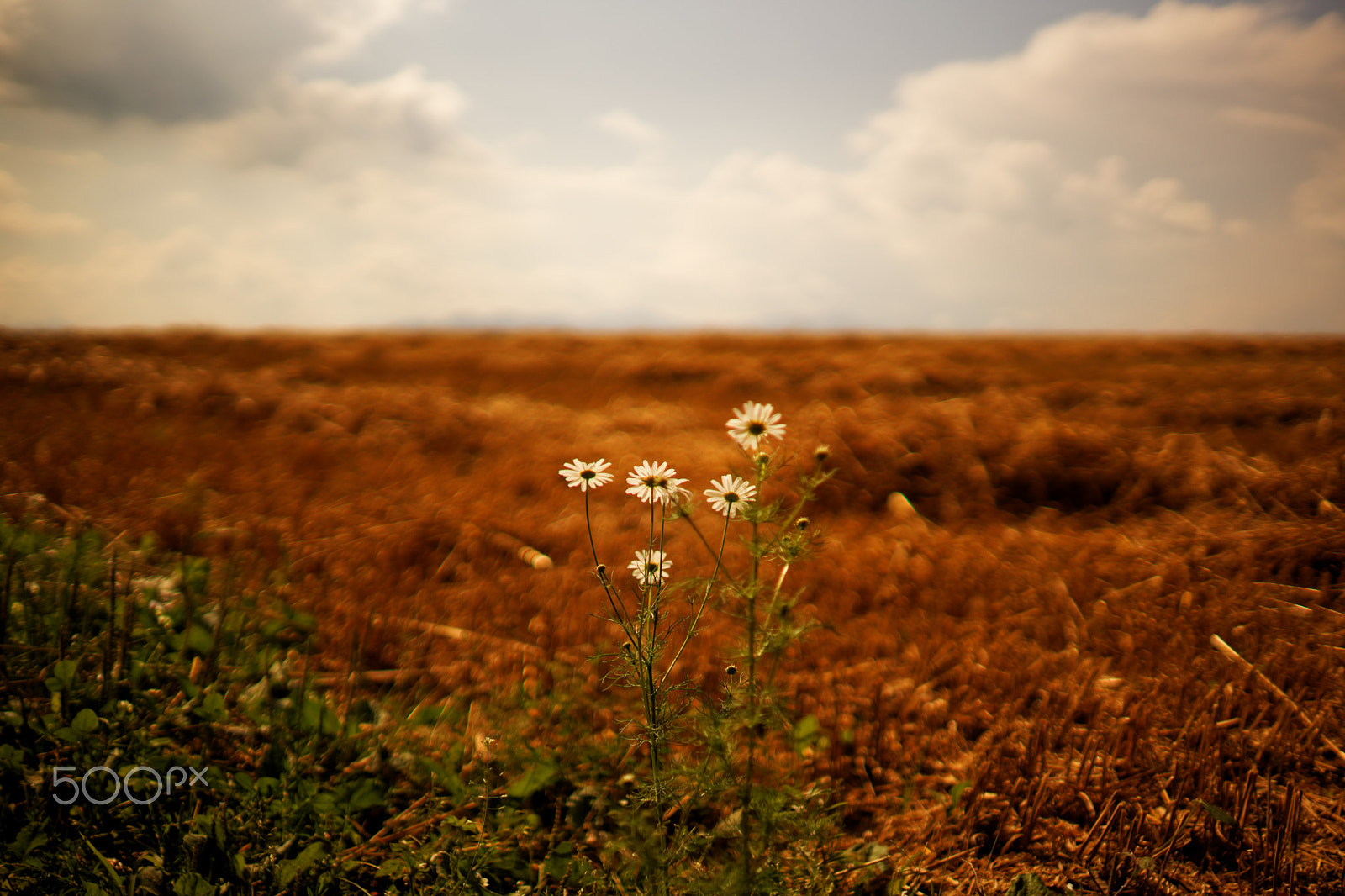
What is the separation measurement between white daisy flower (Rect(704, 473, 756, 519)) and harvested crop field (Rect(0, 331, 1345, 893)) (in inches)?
7.2

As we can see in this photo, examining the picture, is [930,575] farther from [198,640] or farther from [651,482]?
[198,640]

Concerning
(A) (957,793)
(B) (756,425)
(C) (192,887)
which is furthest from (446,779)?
(A) (957,793)

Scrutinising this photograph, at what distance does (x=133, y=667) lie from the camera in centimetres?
185

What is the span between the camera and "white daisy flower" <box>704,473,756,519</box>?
1.30m

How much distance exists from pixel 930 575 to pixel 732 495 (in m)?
1.61

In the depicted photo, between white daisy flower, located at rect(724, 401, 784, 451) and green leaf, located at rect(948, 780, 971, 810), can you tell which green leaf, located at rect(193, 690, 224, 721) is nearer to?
white daisy flower, located at rect(724, 401, 784, 451)

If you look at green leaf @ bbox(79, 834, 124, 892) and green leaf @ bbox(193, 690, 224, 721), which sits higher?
green leaf @ bbox(193, 690, 224, 721)

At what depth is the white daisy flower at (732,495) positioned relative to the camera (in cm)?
130

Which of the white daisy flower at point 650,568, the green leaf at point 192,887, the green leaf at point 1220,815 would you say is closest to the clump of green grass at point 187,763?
the green leaf at point 192,887

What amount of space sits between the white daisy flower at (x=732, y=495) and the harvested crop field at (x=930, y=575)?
182 mm

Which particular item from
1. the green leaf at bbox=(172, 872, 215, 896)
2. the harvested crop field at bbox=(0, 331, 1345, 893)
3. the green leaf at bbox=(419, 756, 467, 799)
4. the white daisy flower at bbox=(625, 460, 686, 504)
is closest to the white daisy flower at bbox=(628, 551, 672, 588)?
the white daisy flower at bbox=(625, 460, 686, 504)

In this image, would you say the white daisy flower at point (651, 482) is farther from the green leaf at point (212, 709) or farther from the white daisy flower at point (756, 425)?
the green leaf at point (212, 709)

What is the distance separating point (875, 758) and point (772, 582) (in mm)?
860

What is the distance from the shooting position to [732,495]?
137cm
